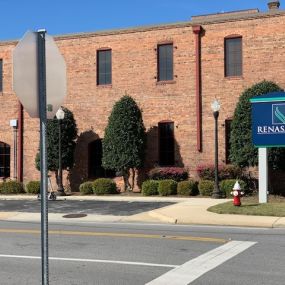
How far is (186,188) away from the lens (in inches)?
904

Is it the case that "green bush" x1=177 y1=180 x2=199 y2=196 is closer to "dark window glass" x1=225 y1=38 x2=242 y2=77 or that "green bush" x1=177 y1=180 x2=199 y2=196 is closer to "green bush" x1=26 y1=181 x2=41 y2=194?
"dark window glass" x1=225 y1=38 x2=242 y2=77

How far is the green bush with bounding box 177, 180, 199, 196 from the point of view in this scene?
23.0 metres

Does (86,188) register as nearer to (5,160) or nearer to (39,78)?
(5,160)

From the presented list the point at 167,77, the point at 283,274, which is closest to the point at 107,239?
the point at 283,274

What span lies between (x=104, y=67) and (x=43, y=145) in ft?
75.5

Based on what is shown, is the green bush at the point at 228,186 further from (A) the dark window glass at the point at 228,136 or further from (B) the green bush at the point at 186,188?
(A) the dark window glass at the point at 228,136

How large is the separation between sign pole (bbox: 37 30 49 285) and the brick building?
2001cm

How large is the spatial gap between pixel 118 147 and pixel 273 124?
26.3ft

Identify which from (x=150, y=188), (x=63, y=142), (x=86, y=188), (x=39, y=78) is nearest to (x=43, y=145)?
(x=39, y=78)

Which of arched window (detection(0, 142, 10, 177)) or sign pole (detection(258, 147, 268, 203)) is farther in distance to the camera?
arched window (detection(0, 142, 10, 177))

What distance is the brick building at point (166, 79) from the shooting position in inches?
943

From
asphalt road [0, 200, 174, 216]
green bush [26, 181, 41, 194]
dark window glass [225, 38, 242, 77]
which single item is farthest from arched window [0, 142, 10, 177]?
dark window glass [225, 38, 242, 77]

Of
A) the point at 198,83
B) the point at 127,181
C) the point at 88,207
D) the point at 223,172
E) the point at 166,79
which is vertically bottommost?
the point at 88,207

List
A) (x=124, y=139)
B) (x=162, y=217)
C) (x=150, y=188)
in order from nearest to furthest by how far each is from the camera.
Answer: (x=162, y=217) → (x=150, y=188) → (x=124, y=139)
